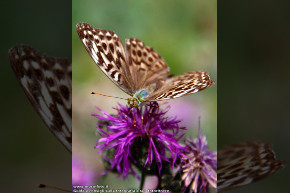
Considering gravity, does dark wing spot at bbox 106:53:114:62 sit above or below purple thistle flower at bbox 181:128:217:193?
above

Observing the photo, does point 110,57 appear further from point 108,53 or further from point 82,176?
point 82,176

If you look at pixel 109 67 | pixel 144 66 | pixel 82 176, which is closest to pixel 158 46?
pixel 144 66

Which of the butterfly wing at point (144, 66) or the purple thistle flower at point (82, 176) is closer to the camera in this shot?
the butterfly wing at point (144, 66)

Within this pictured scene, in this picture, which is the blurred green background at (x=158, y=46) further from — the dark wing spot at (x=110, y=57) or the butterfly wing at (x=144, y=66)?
the dark wing spot at (x=110, y=57)

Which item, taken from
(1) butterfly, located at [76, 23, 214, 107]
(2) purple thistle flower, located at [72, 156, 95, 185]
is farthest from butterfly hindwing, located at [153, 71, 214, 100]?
(2) purple thistle flower, located at [72, 156, 95, 185]
